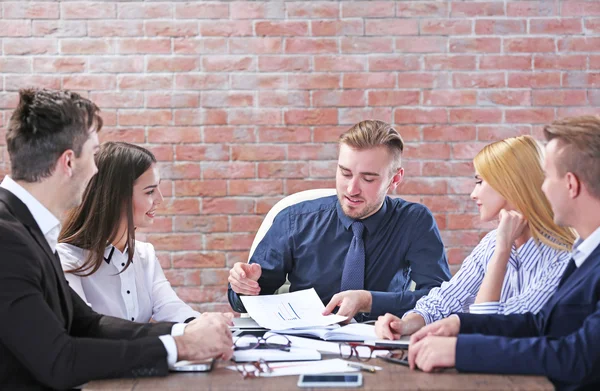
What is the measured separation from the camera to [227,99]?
11.9ft

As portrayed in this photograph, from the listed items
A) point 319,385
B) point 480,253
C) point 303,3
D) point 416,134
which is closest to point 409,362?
point 319,385

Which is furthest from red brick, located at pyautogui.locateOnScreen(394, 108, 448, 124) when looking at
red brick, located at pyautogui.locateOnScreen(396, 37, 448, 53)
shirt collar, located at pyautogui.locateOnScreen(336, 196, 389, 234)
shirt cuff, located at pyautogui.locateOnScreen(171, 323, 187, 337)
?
shirt cuff, located at pyautogui.locateOnScreen(171, 323, 187, 337)

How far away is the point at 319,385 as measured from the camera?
163 centimetres

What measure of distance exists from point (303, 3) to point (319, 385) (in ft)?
7.83

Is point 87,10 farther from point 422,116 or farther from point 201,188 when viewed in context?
point 422,116

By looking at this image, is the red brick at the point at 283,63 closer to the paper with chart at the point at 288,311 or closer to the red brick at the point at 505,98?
the red brick at the point at 505,98

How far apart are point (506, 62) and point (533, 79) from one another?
0.16m

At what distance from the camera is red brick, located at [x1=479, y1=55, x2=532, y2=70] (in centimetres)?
362

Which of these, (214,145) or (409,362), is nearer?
(409,362)

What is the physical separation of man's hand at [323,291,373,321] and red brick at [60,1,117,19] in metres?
2.02

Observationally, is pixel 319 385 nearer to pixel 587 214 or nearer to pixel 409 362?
pixel 409 362

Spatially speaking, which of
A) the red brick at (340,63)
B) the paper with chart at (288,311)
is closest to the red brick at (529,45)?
the red brick at (340,63)

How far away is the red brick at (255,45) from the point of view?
3.60 m

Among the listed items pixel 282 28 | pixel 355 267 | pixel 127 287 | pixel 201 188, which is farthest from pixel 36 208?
pixel 282 28
